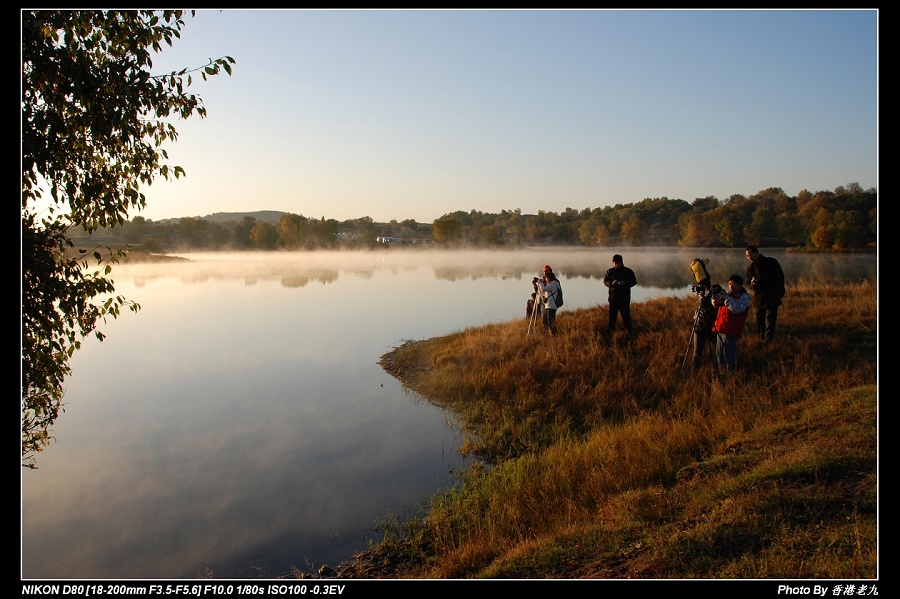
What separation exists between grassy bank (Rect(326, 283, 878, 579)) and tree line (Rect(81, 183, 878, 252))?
265 feet

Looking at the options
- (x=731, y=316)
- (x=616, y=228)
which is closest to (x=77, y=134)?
(x=731, y=316)

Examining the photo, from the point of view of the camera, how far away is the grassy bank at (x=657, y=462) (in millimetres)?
4523

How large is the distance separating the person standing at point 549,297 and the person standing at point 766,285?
4930mm

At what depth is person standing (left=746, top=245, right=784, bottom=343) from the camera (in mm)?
11852

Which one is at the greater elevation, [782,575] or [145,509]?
[782,575]

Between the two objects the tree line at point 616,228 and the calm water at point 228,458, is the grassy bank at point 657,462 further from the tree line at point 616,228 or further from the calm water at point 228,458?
the tree line at point 616,228

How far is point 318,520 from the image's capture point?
757 cm

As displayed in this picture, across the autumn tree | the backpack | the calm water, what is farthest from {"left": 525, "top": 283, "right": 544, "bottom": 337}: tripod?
the autumn tree

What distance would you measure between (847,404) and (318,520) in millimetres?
8009

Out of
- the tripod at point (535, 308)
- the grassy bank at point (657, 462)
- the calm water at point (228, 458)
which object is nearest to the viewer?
the grassy bank at point (657, 462)

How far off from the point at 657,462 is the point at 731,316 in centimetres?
465

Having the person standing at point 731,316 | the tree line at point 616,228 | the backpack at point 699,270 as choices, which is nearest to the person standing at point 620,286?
the backpack at point 699,270

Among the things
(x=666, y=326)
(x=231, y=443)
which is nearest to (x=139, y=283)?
(x=231, y=443)

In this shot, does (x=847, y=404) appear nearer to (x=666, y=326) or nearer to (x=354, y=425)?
(x=666, y=326)
